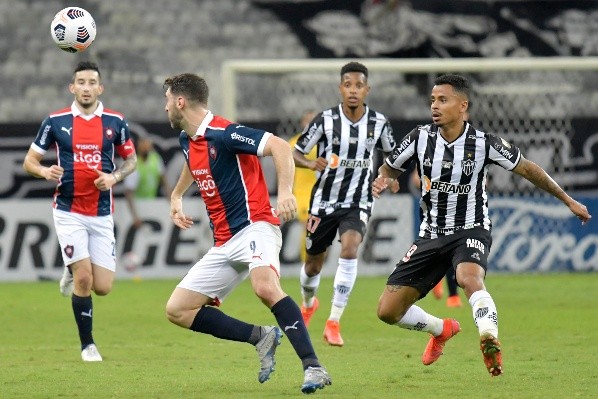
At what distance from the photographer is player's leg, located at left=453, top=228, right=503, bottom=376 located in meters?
7.27

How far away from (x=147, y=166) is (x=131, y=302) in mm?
4412

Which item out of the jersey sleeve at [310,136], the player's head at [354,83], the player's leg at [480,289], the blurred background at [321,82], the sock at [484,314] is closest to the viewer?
the player's leg at [480,289]

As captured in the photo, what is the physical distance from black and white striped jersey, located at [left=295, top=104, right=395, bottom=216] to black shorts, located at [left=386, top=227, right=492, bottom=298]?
2.74 m

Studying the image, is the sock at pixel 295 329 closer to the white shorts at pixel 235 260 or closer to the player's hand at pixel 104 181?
the white shorts at pixel 235 260

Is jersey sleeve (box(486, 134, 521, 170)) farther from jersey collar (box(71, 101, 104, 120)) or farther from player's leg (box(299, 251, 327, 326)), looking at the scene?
jersey collar (box(71, 101, 104, 120))

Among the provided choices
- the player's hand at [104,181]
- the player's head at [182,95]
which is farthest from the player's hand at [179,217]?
the player's hand at [104,181]

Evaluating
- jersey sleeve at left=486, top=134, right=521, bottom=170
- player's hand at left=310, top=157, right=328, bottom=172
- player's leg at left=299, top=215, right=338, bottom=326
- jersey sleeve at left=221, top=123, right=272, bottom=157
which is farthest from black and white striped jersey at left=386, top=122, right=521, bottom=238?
player's leg at left=299, top=215, right=338, bottom=326

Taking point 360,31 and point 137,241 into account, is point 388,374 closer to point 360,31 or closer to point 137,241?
point 137,241

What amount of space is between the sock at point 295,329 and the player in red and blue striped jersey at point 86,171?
2882mm

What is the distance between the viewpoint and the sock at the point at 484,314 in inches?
291

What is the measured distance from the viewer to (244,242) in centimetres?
752

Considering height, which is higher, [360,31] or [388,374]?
[360,31]

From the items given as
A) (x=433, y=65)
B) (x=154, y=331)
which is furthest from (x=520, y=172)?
(x=433, y=65)

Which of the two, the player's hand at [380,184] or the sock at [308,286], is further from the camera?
the sock at [308,286]
